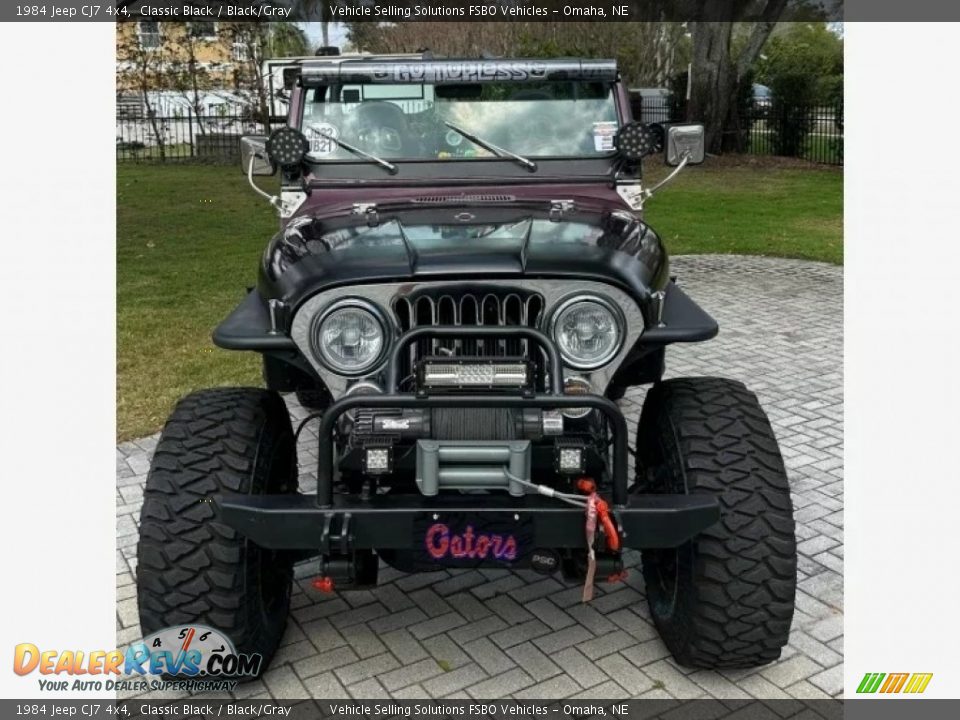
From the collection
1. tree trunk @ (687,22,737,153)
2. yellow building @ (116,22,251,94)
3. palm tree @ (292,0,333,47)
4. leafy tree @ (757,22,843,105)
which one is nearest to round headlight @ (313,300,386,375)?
palm tree @ (292,0,333,47)

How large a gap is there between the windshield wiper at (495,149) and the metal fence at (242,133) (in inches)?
702

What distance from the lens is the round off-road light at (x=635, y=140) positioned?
432 cm

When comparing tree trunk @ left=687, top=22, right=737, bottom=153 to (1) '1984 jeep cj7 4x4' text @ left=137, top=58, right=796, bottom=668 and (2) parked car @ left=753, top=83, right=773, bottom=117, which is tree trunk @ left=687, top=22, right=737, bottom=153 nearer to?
(2) parked car @ left=753, top=83, right=773, bottom=117

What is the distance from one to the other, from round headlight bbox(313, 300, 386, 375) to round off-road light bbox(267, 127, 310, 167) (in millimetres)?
1475

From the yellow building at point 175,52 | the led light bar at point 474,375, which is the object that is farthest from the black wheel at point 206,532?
the yellow building at point 175,52

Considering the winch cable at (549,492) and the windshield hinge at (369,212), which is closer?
the winch cable at (549,492)

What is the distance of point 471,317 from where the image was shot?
10.3 ft

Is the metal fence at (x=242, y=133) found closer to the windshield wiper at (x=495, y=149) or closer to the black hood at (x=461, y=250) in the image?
the windshield wiper at (x=495, y=149)

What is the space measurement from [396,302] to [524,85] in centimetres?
181

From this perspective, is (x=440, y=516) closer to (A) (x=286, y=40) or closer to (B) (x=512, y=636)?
(B) (x=512, y=636)

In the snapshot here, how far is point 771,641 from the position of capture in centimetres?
319

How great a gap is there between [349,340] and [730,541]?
1341mm

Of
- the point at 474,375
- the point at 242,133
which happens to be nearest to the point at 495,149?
the point at 474,375

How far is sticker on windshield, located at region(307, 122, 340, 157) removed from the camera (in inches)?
173
